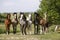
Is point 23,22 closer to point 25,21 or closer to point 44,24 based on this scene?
point 25,21

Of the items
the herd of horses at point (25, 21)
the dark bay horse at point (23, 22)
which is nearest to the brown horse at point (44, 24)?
the herd of horses at point (25, 21)

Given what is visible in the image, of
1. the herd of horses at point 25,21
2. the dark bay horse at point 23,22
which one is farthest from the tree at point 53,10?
the dark bay horse at point 23,22

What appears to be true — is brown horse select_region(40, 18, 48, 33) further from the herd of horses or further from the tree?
the tree

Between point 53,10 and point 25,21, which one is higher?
point 53,10

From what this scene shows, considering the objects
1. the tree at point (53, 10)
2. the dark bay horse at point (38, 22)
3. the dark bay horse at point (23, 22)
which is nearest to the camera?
the dark bay horse at point (23, 22)

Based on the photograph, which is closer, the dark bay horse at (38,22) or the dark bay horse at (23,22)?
the dark bay horse at (23,22)

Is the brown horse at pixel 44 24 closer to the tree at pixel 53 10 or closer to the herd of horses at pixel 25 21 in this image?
the herd of horses at pixel 25 21

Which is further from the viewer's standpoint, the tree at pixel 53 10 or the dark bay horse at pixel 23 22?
the tree at pixel 53 10

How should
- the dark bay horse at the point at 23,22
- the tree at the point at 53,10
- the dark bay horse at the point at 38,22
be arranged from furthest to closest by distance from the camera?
1. the tree at the point at 53,10
2. the dark bay horse at the point at 38,22
3. the dark bay horse at the point at 23,22

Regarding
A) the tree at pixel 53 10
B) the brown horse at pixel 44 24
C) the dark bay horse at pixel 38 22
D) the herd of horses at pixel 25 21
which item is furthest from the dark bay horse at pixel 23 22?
the tree at pixel 53 10

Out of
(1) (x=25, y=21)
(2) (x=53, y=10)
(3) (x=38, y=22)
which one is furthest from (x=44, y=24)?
(2) (x=53, y=10)

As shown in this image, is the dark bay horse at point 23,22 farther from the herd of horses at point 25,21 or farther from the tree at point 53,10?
the tree at point 53,10

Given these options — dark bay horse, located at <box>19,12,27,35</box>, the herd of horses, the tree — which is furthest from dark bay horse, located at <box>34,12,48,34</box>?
the tree

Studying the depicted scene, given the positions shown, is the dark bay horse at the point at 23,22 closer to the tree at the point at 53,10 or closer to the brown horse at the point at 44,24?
the brown horse at the point at 44,24
